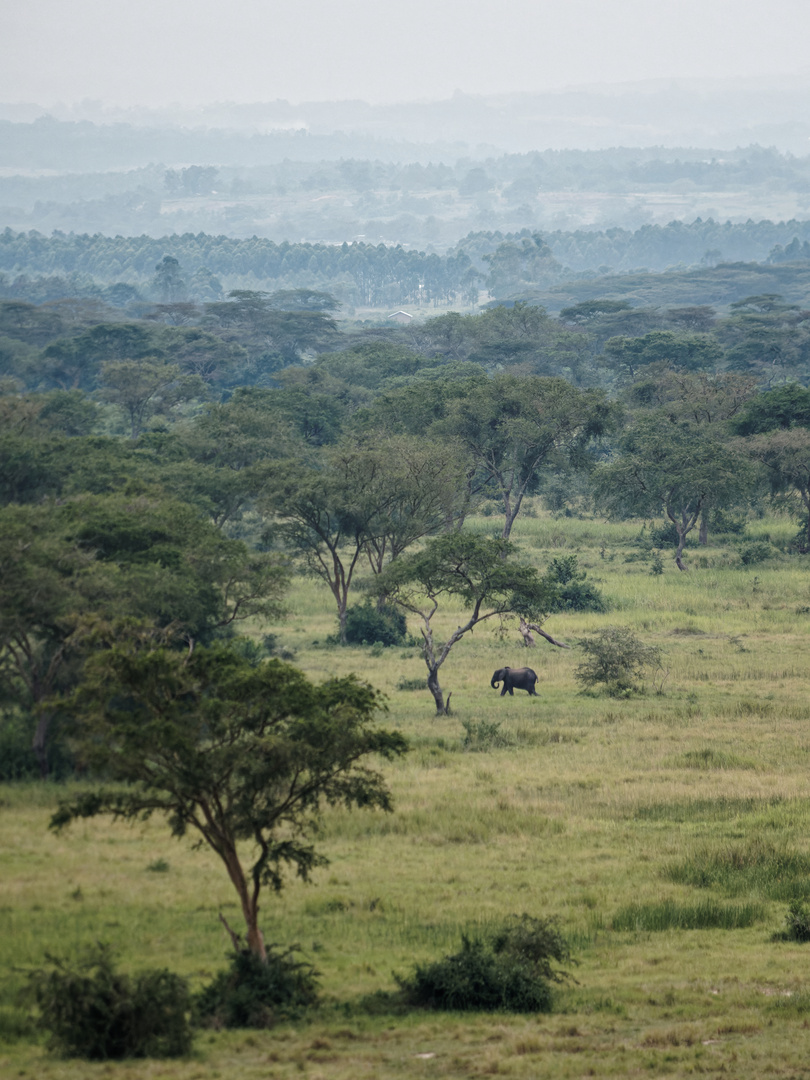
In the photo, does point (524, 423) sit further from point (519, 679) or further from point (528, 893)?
point (528, 893)

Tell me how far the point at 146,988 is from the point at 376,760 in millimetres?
14018

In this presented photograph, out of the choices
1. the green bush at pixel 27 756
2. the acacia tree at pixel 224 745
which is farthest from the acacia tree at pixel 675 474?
the acacia tree at pixel 224 745

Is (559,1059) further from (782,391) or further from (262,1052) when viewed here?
(782,391)

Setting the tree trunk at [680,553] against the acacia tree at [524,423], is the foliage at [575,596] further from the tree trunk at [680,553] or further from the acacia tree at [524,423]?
the acacia tree at [524,423]

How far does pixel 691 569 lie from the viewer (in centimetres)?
4816

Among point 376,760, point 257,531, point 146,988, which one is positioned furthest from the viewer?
point 257,531

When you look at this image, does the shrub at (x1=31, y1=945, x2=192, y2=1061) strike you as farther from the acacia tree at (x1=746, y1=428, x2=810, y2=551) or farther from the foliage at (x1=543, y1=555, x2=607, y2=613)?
the acacia tree at (x1=746, y1=428, x2=810, y2=551)

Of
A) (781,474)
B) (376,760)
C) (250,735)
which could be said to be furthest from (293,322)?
(250,735)

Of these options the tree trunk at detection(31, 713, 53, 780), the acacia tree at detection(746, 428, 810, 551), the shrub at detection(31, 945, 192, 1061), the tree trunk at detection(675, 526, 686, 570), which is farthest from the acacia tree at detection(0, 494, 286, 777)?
the acacia tree at detection(746, 428, 810, 551)

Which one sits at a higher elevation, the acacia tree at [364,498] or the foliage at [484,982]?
the acacia tree at [364,498]

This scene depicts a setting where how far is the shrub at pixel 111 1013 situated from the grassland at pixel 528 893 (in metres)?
0.29

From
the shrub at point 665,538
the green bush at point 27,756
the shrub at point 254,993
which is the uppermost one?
the shrub at point 254,993

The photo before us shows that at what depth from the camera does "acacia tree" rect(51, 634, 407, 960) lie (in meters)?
11.9

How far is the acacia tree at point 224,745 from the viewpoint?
39.0 ft
